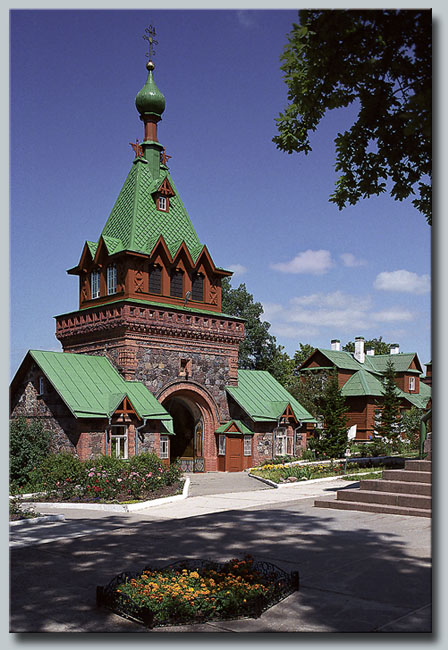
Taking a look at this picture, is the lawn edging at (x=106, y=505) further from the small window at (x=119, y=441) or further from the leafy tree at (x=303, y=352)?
the leafy tree at (x=303, y=352)

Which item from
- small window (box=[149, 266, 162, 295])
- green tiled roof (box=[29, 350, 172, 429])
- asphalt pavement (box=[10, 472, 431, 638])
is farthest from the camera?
small window (box=[149, 266, 162, 295])

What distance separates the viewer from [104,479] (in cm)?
1822

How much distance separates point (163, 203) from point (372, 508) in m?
20.7

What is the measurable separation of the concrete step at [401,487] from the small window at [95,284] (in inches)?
737

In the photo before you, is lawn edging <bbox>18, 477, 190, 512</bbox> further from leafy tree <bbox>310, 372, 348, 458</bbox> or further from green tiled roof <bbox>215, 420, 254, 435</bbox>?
leafy tree <bbox>310, 372, 348, 458</bbox>

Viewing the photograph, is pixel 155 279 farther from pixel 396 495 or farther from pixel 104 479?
pixel 396 495

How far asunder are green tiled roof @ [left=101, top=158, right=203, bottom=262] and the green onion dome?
8.90 feet

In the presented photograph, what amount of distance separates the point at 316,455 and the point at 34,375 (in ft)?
44.7

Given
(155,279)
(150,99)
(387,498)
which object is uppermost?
(150,99)

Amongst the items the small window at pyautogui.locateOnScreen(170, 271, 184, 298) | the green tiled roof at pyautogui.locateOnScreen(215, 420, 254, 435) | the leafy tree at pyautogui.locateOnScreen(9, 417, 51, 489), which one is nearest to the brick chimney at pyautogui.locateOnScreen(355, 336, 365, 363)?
the green tiled roof at pyautogui.locateOnScreen(215, 420, 254, 435)

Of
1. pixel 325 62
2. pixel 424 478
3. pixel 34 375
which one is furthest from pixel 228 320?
pixel 325 62

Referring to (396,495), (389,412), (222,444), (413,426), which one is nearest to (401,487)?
(396,495)

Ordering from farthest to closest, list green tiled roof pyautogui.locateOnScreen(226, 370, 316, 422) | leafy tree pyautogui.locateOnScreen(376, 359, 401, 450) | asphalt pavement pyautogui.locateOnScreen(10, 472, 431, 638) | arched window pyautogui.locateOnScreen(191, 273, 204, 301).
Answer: leafy tree pyautogui.locateOnScreen(376, 359, 401, 450) → arched window pyautogui.locateOnScreen(191, 273, 204, 301) → green tiled roof pyautogui.locateOnScreen(226, 370, 316, 422) → asphalt pavement pyautogui.locateOnScreen(10, 472, 431, 638)

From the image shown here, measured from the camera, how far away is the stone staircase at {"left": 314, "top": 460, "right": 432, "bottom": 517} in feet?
39.1
